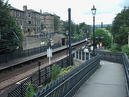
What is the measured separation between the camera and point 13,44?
1069 inches

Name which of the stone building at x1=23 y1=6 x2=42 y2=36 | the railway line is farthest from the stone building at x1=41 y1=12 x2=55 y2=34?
the railway line

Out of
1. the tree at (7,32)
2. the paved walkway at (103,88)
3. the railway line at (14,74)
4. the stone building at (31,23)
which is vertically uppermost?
the stone building at (31,23)

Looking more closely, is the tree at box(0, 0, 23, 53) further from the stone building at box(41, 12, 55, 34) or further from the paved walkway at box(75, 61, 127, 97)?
the stone building at box(41, 12, 55, 34)

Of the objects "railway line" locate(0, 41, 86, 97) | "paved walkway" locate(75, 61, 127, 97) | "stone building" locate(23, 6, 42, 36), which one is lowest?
"railway line" locate(0, 41, 86, 97)

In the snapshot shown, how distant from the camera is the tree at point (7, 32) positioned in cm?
2597

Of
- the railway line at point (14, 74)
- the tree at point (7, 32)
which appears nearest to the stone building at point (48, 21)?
the railway line at point (14, 74)

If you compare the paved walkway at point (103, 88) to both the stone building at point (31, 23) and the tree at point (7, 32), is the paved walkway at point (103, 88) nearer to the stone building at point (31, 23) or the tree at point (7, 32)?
the tree at point (7, 32)

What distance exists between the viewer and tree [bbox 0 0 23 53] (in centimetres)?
2597

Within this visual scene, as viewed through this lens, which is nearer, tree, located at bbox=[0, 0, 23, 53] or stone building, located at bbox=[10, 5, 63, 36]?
tree, located at bbox=[0, 0, 23, 53]

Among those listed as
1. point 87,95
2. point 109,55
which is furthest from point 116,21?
point 87,95

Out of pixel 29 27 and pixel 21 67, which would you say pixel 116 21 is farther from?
pixel 29 27

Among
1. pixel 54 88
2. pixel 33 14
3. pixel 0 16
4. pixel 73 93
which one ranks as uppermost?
pixel 33 14

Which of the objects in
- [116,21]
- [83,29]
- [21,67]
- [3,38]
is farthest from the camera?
[83,29]

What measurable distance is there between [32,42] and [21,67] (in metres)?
23.5
